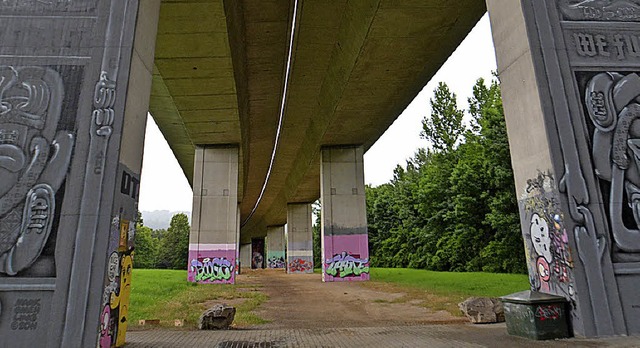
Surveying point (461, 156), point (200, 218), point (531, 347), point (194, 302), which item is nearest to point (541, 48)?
point (531, 347)

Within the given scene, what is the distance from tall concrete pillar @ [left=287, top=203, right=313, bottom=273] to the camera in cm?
4278

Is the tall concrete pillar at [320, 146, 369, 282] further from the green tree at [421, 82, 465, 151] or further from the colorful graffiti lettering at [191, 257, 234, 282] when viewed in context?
the green tree at [421, 82, 465, 151]

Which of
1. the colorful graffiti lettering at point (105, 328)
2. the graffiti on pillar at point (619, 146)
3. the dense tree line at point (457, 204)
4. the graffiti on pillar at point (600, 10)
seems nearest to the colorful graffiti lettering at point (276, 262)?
the dense tree line at point (457, 204)

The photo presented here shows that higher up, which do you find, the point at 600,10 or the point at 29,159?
the point at 600,10

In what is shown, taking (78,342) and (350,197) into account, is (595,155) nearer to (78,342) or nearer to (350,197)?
(78,342)

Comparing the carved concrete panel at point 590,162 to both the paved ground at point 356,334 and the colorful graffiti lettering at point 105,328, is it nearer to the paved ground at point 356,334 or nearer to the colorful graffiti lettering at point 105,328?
the paved ground at point 356,334

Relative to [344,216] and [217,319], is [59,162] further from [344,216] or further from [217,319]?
[344,216]

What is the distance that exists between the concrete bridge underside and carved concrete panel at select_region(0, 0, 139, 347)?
17.4ft

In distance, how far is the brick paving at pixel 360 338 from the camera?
6.58 metres

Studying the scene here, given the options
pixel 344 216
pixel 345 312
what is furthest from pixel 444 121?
pixel 345 312

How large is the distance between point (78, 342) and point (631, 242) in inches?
375

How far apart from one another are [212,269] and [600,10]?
22.2m

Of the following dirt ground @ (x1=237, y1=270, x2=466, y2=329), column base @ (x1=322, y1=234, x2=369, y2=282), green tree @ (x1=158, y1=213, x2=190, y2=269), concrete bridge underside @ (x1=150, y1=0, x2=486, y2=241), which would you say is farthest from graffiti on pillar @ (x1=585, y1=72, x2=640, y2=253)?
green tree @ (x1=158, y1=213, x2=190, y2=269)

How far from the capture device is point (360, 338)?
767 centimetres
